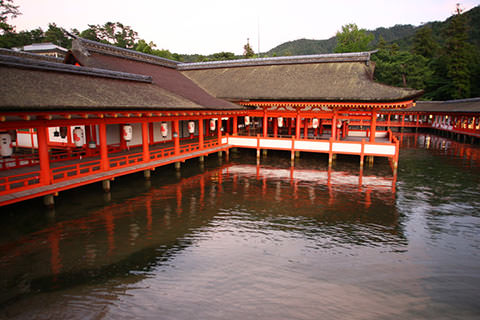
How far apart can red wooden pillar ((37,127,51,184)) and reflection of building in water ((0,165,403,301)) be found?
2121mm

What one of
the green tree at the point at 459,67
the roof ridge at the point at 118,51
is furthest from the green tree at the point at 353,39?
the roof ridge at the point at 118,51

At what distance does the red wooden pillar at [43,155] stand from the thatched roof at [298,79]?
1612cm

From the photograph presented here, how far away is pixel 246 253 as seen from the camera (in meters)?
9.59

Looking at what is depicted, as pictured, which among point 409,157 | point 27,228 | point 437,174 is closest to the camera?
point 27,228

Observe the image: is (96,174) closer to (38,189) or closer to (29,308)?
(38,189)

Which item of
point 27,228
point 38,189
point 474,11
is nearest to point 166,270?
point 27,228

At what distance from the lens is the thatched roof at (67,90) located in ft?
37.2

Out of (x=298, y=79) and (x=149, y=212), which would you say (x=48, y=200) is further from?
(x=298, y=79)

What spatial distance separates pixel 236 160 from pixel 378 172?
10455 mm

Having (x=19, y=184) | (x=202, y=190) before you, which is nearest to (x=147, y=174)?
(x=202, y=190)

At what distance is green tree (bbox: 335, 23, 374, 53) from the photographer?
7612 centimetres

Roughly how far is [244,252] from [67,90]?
10.7 metres

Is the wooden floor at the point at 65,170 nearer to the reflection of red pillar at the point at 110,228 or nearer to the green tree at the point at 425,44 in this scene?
the reflection of red pillar at the point at 110,228

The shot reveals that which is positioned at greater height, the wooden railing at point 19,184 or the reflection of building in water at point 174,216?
the wooden railing at point 19,184
